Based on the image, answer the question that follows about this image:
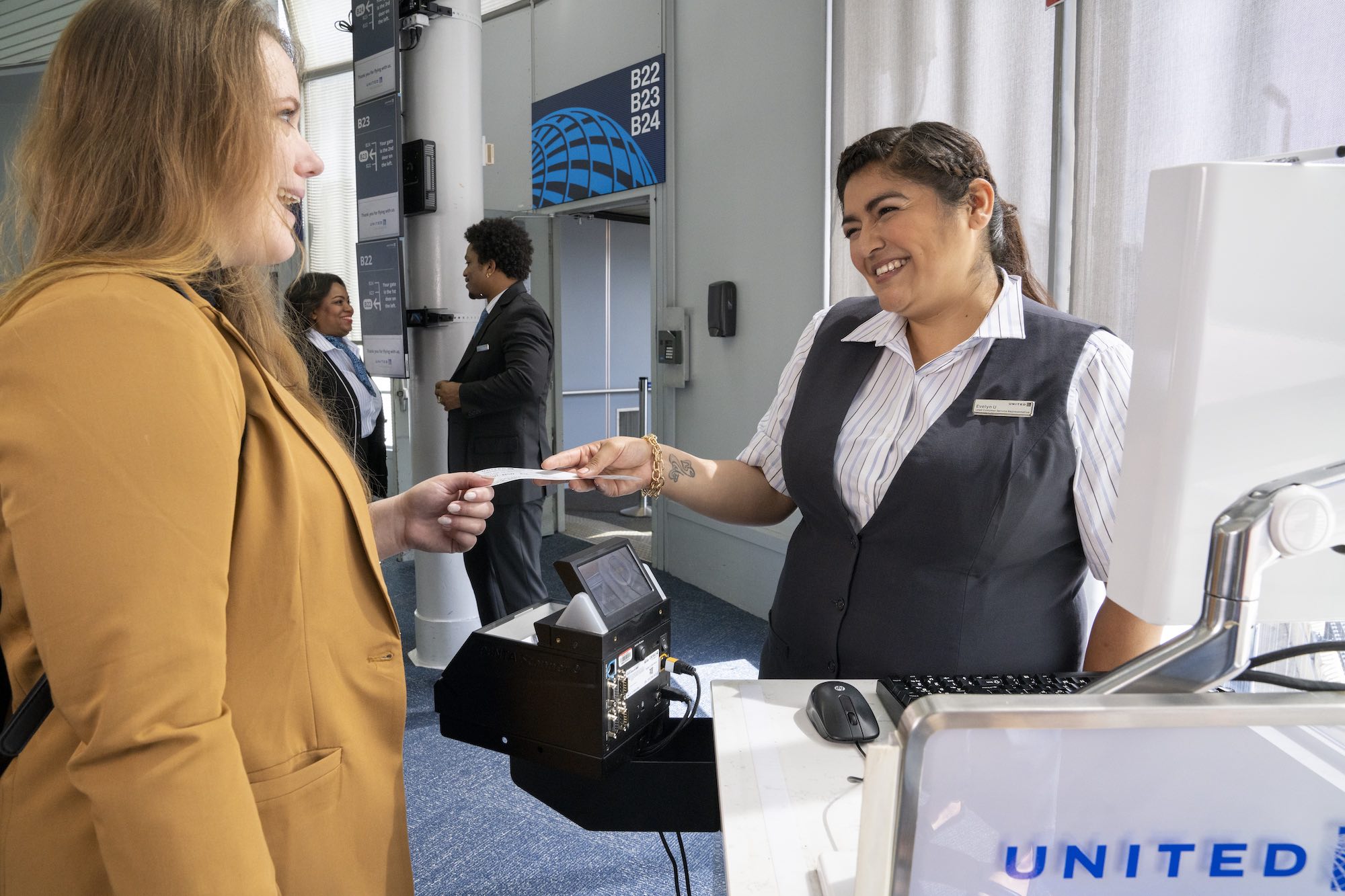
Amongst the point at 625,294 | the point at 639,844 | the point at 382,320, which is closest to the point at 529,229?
the point at 625,294

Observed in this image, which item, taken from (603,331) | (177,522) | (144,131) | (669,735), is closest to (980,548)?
(669,735)

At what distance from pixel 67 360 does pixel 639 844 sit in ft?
6.93

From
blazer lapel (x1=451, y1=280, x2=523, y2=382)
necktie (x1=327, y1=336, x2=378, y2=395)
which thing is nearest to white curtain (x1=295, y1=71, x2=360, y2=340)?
necktie (x1=327, y1=336, x2=378, y2=395)

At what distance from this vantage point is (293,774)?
84cm

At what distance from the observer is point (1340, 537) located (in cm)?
53

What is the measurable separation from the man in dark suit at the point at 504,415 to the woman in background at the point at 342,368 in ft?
1.77

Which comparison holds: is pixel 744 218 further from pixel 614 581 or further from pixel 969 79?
pixel 614 581

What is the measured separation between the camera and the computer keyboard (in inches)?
44.4

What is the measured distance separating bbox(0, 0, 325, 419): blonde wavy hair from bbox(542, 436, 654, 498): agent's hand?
0.91 m

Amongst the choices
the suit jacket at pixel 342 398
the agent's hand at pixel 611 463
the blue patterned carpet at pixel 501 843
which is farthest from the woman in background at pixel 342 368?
the agent's hand at pixel 611 463

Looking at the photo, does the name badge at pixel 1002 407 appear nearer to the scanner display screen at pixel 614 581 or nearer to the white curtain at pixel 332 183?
the scanner display screen at pixel 614 581

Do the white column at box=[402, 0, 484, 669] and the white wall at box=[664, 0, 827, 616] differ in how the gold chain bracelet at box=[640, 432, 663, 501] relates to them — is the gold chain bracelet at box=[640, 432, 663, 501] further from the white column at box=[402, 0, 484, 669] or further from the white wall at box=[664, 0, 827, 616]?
the white wall at box=[664, 0, 827, 616]

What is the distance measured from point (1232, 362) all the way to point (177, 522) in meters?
0.77

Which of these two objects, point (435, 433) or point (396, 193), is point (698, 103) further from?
point (435, 433)
